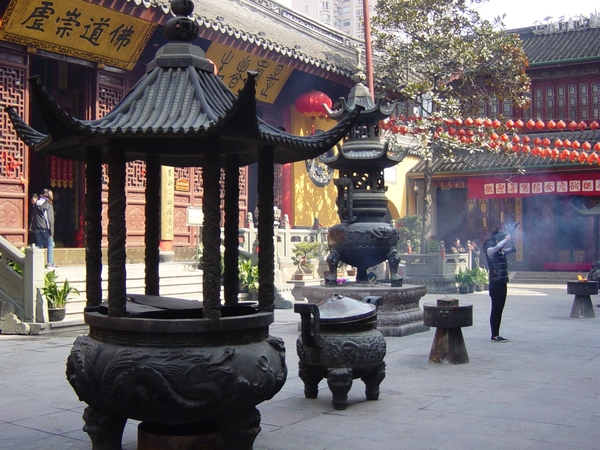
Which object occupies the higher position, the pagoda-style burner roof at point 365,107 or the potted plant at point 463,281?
the pagoda-style burner roof at point 365,107

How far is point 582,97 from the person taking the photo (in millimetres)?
25250

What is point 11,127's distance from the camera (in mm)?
13172

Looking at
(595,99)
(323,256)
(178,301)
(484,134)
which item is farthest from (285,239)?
(595,99)

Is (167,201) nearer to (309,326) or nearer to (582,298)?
(582,298)

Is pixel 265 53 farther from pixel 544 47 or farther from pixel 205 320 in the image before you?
pixel 544 47

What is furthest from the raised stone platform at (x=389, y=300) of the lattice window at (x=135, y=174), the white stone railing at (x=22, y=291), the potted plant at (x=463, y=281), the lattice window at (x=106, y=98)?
the potted plant at (x=463, y=281)

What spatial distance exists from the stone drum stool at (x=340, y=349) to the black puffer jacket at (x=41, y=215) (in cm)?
768

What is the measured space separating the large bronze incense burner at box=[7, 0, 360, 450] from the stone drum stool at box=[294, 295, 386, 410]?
1.20 metres

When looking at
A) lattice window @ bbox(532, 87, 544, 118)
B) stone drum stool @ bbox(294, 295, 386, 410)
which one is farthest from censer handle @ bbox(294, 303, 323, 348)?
lattice window @ bbox(532, 87, 544, 118)

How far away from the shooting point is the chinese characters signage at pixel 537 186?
23.3 meters

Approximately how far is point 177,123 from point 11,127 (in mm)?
9758

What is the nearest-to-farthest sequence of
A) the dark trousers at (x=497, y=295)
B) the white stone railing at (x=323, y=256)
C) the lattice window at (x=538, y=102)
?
the dark trousers at (x=497, y=295) < the white stone railing at (x=323, y=256) < the lattice window at (x=538, y=102)

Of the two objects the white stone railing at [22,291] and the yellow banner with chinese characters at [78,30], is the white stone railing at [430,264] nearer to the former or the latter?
the yellow banner with chinese characters at [78,30]

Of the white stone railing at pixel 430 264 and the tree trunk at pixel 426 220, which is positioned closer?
the white stone railing at pixel 430 264
